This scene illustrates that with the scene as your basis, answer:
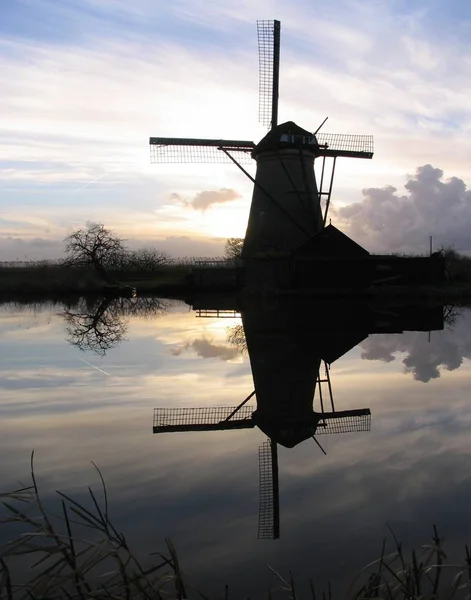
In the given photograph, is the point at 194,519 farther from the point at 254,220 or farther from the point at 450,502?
the point at 254,220

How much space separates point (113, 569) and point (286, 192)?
2750 cm

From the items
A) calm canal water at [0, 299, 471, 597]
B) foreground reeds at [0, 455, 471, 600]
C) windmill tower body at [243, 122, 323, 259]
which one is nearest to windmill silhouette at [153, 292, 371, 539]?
calm canal water at [0, 299, 471, 597]

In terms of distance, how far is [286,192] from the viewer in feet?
99.6

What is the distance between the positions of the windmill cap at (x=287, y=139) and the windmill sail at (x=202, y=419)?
23.2m

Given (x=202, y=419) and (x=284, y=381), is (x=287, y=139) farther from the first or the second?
(x=202, y=419)

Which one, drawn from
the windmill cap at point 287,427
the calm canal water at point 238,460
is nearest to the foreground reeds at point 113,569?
the calm canal water at point 238,460

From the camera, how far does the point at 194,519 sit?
4.69m

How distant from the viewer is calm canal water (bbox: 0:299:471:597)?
4.25 metres

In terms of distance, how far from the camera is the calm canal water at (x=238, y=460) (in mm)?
4246

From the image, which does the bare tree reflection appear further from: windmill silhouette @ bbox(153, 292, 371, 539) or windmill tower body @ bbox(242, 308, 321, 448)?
windmill silhouette @ bbox(153, 292, 371, 539)

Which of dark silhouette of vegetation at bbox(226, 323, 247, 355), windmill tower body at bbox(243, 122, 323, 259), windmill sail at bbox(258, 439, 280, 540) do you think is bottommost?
windmill sail at bbox(258, 439, 280, 540)

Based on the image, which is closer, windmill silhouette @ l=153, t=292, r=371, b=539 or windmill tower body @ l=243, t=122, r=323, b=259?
windmill silhouette @ l=153, t=292, r=371, b=539

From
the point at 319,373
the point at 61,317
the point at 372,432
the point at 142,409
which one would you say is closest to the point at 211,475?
the point at 372,432

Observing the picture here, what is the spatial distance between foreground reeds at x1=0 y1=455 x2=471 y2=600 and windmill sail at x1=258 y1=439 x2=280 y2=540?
1.97 feet
